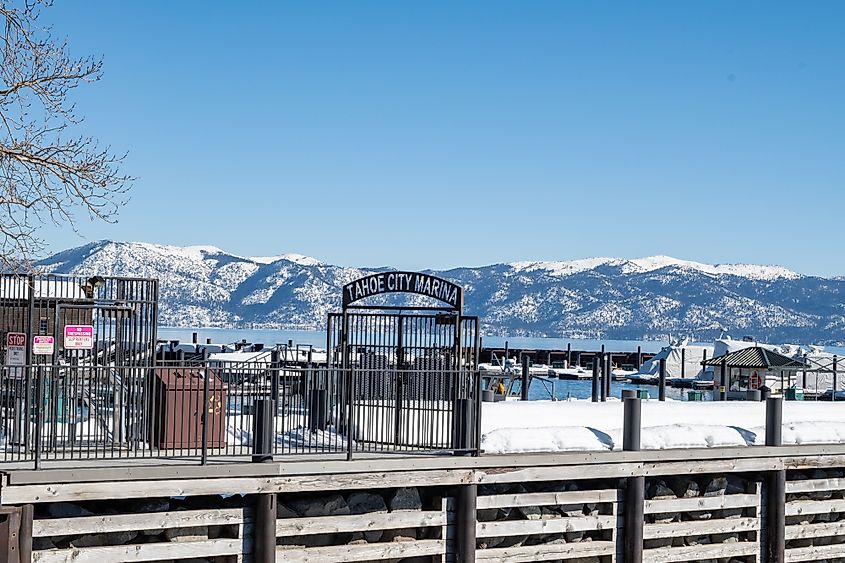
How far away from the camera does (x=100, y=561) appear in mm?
16516

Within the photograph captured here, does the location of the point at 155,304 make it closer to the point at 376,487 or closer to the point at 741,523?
the point at 376,487

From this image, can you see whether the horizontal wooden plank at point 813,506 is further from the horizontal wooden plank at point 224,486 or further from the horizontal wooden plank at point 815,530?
the horizontal wooden plank at point 224,486

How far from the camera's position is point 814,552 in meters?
21.9

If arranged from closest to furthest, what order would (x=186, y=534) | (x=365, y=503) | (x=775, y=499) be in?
1. (x=186, y=534)
2. (x=365, y=503)
3. (x=775, y=499)

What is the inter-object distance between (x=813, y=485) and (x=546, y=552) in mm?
5149

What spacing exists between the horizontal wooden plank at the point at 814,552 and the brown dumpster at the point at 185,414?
9174 mm

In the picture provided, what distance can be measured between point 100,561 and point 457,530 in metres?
4.81

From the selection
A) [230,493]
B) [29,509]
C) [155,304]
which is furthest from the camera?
[155,304]

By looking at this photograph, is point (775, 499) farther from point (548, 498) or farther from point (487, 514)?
point (487, 514)

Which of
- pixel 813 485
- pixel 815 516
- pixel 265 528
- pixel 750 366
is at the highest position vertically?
pixel 750 366

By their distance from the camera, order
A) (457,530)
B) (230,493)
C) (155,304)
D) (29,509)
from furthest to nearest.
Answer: (155,304), (457,530), (230,493), (29,509)

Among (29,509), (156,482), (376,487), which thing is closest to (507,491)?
(376,487)

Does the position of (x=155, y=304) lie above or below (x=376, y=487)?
above

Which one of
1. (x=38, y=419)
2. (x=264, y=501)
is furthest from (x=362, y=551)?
(x=38, y=419)
